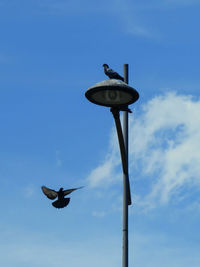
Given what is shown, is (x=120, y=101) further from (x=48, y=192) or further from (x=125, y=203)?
(x=48, y=192)

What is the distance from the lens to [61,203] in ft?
31.7

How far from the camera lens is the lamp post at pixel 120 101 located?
9.07 m

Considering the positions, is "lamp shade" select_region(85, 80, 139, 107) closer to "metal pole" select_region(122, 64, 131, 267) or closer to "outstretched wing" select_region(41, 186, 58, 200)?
"metal pole" select_region(122, 64, 131, 267)

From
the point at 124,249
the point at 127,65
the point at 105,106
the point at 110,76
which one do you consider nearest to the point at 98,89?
the point at 105,106

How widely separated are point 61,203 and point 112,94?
6.95ft

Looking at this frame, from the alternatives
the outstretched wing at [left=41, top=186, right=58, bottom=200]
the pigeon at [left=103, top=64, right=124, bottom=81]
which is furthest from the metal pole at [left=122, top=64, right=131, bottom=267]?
the outstretched wing at [left=41, top=186, right=58, bottom=200]

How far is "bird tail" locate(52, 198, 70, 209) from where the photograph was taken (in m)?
9.64

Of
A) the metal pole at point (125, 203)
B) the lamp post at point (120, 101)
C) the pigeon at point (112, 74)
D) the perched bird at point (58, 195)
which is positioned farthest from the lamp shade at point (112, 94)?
the perched bird at point (58, 195)

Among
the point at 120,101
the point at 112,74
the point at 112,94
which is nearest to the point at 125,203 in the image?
the point at 120,101

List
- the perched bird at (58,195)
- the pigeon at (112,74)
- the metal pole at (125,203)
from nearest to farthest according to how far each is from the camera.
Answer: the metal pole at (125,203)
the perched bird at (58,195)
the pigeon at (112,74)

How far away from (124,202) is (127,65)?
9.16 ft

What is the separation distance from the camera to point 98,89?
914 cm

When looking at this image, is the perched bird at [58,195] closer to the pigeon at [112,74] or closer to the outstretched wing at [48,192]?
the outstretched wing at [48,192]

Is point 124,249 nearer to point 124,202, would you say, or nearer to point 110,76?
point 124,202
